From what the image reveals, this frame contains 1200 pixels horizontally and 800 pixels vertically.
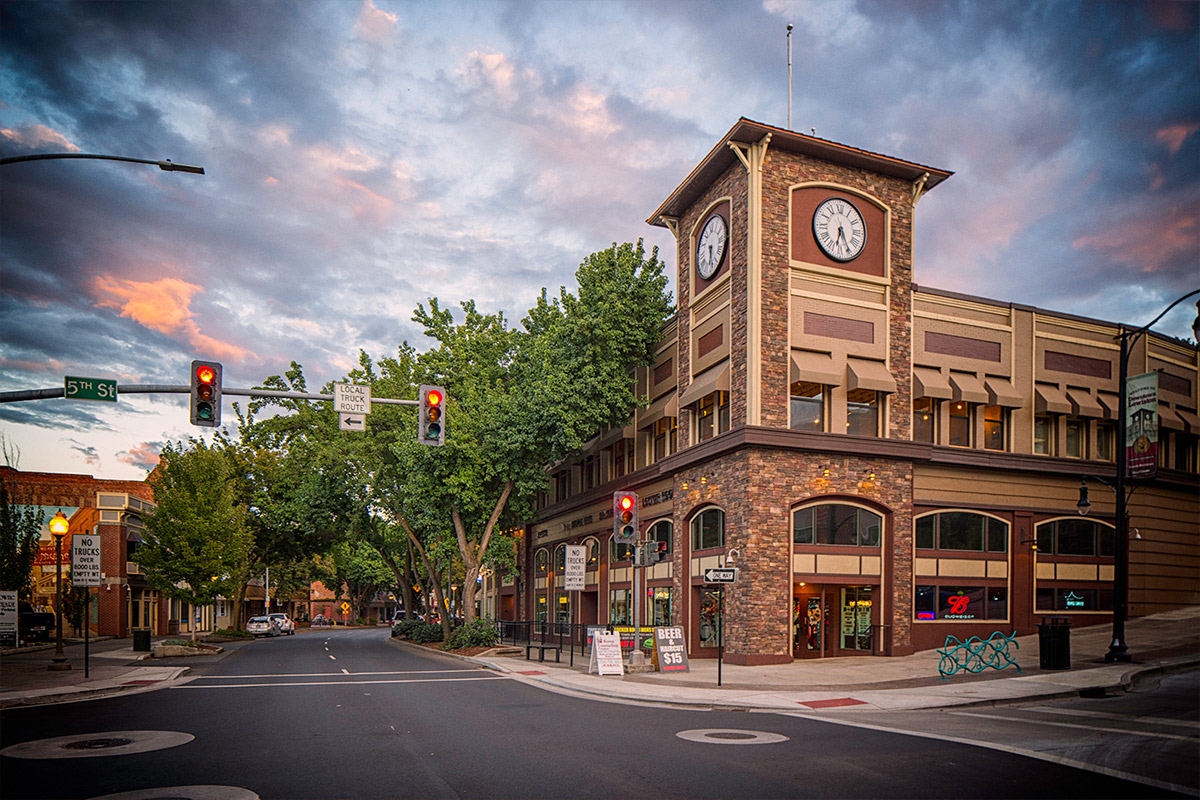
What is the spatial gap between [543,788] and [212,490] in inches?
1293

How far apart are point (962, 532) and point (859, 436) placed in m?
5.48

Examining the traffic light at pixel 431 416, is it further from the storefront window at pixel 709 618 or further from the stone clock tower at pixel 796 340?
the storefront window at pixel 709 618

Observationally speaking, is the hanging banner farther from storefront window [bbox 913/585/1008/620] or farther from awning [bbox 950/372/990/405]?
storefront window [bbox 913/585/1008/620]

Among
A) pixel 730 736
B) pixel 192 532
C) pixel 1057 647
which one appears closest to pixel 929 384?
pixel 1057 647

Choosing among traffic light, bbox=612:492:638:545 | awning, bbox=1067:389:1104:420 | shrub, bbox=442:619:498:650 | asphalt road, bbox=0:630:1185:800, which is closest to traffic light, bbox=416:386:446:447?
asphalt road, bbox=0:630:1185:800

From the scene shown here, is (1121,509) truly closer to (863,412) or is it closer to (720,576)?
(863,412)

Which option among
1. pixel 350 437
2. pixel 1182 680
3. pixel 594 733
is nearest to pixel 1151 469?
pixel 1182 680

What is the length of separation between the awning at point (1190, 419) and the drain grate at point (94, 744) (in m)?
37.0

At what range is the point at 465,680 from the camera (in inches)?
914

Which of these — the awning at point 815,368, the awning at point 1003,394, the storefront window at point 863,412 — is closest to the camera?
the awning at point 815,368

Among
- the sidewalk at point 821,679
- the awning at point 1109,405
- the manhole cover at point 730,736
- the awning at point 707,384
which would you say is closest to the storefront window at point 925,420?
the awning at point 707,384

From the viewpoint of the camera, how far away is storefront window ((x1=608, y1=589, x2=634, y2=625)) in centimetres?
3588

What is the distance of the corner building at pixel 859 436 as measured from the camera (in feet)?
87.7

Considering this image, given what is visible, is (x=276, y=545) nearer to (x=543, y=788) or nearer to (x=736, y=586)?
(x=736, y=586)
